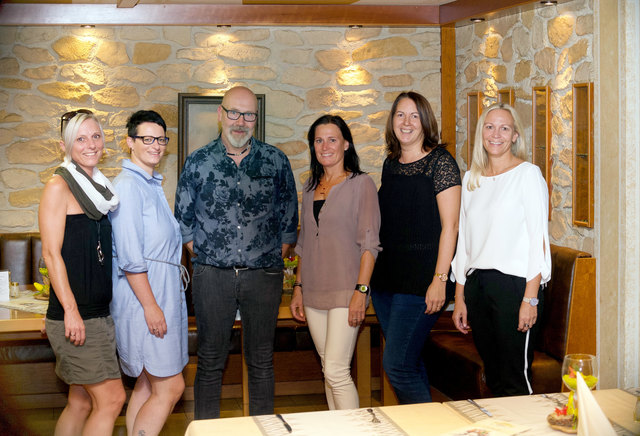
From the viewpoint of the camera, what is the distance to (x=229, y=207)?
2.81 m

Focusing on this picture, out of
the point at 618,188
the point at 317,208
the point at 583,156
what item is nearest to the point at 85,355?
the point at 317,208

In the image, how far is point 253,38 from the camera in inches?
187

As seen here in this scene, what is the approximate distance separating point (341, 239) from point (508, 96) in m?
1.90

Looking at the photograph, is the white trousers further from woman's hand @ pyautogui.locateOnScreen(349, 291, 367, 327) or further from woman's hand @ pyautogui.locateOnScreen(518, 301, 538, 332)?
woman's hand @ pyautogui.locateOnScreen(518, 301, 538, 332)

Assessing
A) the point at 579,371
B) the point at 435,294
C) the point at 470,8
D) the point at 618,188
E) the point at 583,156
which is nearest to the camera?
the point at 579,371

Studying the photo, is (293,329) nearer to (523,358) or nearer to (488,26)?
(523,358)

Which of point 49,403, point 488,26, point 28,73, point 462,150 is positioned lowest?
point 49,403

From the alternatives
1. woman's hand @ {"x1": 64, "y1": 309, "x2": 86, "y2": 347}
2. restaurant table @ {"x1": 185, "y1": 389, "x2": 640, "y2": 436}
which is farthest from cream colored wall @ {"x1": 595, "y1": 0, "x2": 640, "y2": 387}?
woman's hand @ {"x1": 64, "y1": 309, "x2": 86, "y2": 347}

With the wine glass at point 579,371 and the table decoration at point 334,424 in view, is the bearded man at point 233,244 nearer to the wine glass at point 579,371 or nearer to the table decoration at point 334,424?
the table decoration at point 334,424

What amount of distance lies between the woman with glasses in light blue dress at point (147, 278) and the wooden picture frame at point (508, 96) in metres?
2.34

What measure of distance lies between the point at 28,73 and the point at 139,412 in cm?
286

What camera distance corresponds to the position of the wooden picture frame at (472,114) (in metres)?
4.49

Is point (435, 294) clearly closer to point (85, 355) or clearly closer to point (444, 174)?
point (444, 174)

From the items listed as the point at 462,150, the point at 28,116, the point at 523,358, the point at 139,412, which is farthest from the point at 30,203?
the point at 523,358
